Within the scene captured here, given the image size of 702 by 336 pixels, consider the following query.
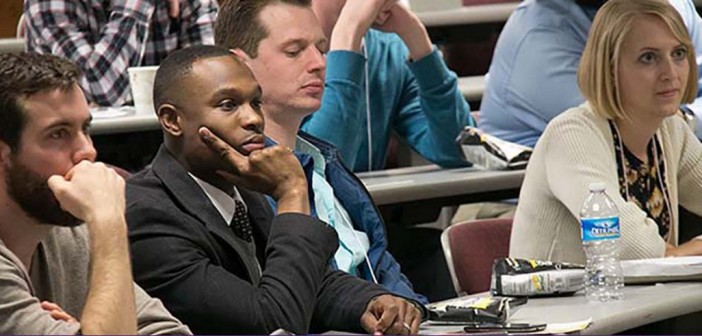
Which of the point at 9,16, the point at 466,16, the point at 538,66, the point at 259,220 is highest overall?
the point at 259,220

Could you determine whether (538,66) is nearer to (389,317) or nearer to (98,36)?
(98,36)

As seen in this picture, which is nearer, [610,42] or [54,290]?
[54,290]

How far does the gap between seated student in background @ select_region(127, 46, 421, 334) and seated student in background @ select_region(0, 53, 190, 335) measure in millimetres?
143

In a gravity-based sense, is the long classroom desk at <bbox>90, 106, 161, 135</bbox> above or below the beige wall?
above

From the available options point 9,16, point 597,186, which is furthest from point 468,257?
point 9,16

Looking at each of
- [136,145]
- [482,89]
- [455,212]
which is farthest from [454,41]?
[136,145]

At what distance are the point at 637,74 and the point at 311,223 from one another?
Answer: 138 centimetres

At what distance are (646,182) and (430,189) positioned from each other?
67 cm

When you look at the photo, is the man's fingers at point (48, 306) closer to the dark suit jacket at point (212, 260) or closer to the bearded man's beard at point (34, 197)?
the bearded man's beard at point (34, 197)

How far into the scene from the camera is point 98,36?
4973 millimetres

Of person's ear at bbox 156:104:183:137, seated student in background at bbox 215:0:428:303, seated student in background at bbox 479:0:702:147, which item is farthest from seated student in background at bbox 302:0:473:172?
person's ear at bbox 156:104:183:137

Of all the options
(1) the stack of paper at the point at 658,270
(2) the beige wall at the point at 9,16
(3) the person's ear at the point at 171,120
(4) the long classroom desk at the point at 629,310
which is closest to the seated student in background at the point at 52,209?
(3) the person's ear at the point at 171,120

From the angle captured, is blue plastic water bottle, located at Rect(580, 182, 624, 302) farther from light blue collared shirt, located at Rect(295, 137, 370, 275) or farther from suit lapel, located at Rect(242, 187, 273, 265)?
suit lapel, located at Rect(242, 187, 273, 265)

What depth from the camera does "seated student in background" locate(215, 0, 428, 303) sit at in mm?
3248
